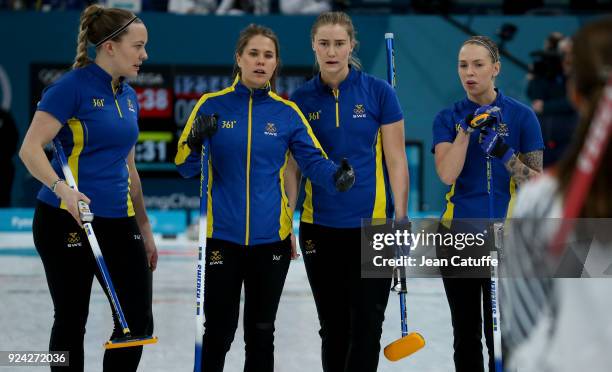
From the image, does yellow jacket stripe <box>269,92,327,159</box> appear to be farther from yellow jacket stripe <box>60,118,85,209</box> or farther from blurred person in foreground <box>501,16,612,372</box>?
blurred person in foreground <box>501,16,612,372</box>

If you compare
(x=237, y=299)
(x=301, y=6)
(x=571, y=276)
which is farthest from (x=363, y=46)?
(x=571, y=276)

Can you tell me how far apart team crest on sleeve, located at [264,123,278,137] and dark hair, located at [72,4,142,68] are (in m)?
0.79

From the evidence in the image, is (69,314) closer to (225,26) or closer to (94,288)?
(94,288)

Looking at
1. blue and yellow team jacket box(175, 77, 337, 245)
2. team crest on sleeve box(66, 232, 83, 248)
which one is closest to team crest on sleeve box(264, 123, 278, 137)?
blue and yellow team jacket box(175, 77, 337, 245)

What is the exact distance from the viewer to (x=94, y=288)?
9102mm

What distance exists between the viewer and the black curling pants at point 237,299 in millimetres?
4395

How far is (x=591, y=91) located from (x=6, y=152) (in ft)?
40.0

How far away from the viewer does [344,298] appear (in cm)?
473

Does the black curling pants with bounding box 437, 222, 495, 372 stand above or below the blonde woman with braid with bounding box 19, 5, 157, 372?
below

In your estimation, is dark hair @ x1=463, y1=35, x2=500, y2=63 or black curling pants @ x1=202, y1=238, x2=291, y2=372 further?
dark hair @ x1=463, y1=35, x2=500, y2=63

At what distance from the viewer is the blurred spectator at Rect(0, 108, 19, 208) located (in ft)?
42.2

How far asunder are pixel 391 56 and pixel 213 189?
4.65 feet

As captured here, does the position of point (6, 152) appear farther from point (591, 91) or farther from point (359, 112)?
point (591, 91)

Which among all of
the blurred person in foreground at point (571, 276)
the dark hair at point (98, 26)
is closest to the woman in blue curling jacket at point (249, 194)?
the dark hair at point (98, 26)
